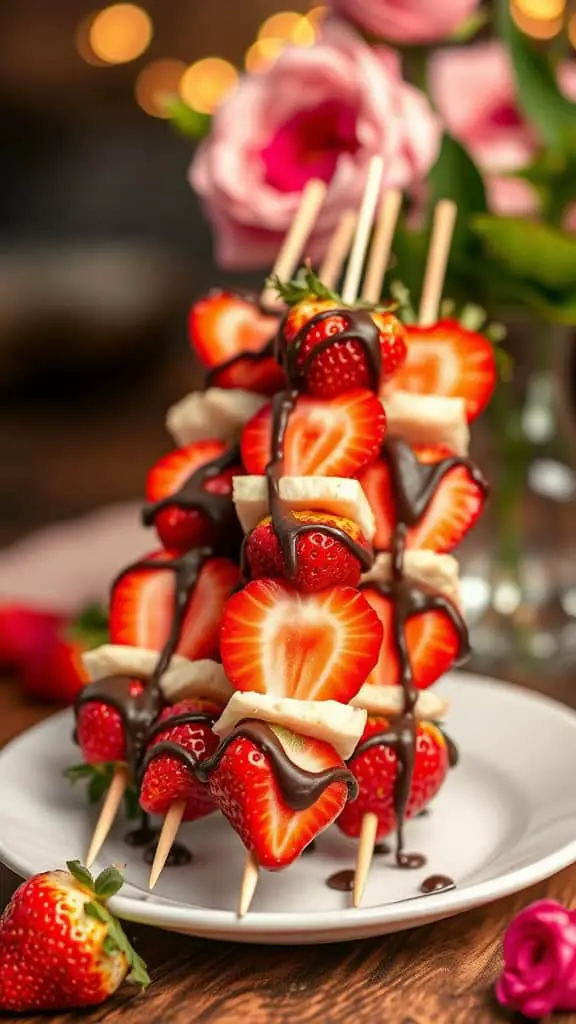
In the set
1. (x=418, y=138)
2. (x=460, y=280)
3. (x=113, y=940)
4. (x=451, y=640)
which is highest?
(x=418, y=138)

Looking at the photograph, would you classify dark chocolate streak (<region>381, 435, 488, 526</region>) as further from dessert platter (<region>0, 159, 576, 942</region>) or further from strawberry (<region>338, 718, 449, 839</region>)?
strawberry (<region>338, 718, 449, 839</region>)

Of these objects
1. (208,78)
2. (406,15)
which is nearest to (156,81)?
(208,78)

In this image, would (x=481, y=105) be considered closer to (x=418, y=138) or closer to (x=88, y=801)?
(x=418, y=138)

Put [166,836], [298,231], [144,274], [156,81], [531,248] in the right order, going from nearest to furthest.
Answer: [166,836] → [298,231] → [531,248] → [144,274] → [156,81]

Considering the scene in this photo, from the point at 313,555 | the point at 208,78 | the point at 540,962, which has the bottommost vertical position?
the point at 540,962

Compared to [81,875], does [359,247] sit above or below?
above

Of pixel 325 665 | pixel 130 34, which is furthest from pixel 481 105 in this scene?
pixel 130 34

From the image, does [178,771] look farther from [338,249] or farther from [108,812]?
[338,249]
